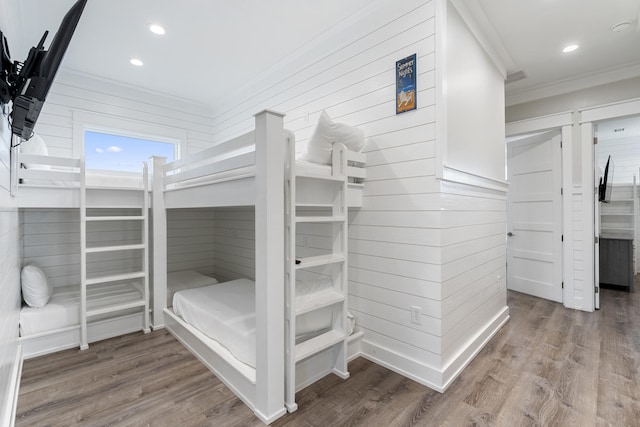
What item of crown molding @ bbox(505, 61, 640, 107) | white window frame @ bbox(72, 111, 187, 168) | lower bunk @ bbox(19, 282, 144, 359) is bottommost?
lower bunk @ bbox(19, 282, 144, 359)

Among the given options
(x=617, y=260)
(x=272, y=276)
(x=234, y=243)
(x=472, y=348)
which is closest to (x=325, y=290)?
(x=272, y=276)

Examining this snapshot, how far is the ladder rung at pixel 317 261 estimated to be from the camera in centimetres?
187

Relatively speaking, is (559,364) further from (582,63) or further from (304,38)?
(304,38)

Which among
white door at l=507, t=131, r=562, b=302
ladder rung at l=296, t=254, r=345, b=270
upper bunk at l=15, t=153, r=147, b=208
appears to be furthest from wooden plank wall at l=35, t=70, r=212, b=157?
white door at l=507, t=131, r=562, b=302

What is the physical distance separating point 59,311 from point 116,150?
2135mm

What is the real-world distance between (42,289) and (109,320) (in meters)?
0.61

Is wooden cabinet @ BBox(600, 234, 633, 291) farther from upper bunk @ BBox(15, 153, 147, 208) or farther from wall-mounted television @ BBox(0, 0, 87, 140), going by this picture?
wall-mounted television @ BBox(0, 0, 87, 140)

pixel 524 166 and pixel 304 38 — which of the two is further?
pixel 524 166

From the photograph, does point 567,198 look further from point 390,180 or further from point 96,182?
point 96,182

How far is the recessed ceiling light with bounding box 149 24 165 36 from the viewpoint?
2.64 m

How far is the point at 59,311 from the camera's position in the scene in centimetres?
260

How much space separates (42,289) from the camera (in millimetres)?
2641

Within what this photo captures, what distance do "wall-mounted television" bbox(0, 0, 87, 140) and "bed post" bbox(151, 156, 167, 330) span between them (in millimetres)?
1377

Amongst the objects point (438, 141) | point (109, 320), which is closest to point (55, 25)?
point (109, 320)
